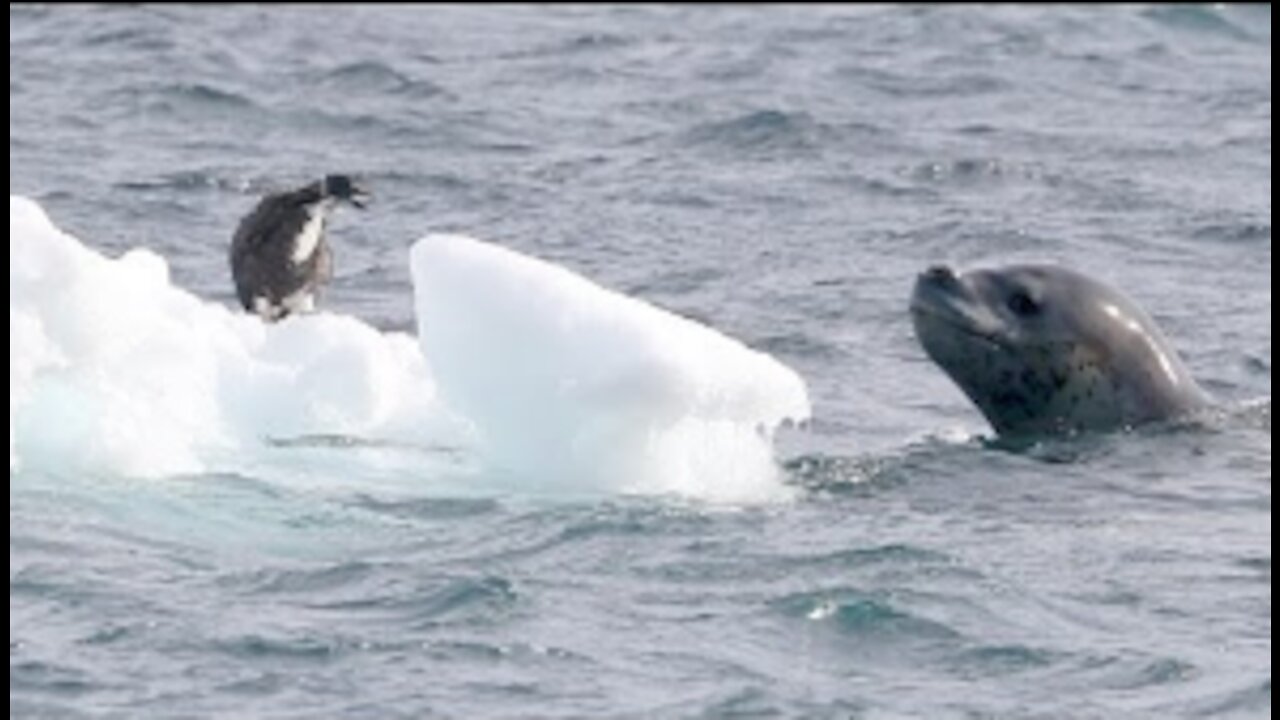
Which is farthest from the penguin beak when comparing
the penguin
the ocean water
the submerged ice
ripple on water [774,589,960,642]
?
ripple on water [774,589,960,642]

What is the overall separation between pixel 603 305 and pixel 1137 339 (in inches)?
90.0

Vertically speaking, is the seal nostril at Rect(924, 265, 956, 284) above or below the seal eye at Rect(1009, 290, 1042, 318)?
above

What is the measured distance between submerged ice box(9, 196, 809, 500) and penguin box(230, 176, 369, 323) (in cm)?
179

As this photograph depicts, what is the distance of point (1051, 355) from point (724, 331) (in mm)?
3516

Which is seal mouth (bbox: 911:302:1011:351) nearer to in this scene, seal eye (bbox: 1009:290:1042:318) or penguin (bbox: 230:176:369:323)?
seal eye (bbox: 1009:290:1042:318)

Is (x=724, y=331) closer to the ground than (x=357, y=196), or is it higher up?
closer to the ground

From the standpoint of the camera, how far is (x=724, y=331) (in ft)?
65.9

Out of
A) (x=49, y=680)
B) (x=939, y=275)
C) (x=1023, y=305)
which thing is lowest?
(x=49, y=680)

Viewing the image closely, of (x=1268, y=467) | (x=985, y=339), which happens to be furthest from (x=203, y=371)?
(x=1268, y=467)

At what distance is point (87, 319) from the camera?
1623 cm

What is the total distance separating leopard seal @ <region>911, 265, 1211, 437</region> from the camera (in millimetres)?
16625

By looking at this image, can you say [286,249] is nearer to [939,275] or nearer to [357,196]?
[357,196]

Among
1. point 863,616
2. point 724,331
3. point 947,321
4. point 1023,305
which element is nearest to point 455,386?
point 947,321

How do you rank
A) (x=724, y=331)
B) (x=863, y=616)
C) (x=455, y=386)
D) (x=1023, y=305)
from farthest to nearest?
(x=724, y=331) < (x=1023, y=305) < (x=455, y=386) < (x=863, y=616)
